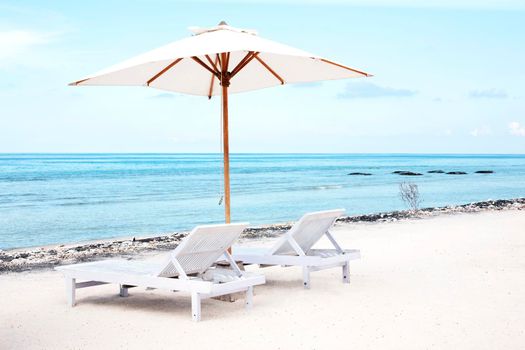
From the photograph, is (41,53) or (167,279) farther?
(41,53)

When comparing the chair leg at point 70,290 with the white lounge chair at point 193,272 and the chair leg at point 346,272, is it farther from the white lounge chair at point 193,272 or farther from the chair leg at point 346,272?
the chair leg at point 346,272

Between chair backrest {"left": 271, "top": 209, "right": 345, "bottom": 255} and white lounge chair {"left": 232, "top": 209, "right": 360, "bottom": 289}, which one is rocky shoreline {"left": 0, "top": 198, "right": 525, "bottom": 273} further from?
chair backrest {"left": 271, "top": 209, "right": 345, "bottom": 255}

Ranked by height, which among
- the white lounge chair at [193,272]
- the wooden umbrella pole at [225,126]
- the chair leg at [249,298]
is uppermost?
the wooden umbrella pole at [225,126]

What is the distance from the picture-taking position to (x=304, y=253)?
708 cm

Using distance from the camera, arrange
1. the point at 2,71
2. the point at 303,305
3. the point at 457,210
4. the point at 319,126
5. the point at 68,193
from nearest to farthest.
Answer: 1. the point at 303,305
2. the point at 457,210
3. the point at 68,193
4. the point at 2,71
5. the point at 319,126

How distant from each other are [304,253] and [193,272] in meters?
1.36

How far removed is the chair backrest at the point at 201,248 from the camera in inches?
225

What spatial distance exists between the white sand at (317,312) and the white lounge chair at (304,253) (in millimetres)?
242

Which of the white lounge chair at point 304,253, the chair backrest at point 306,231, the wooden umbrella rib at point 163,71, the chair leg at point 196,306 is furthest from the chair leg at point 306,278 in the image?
the wooden umbrella rib at point 163,71

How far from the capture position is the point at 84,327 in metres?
5.68

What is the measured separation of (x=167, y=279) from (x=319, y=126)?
159 ft

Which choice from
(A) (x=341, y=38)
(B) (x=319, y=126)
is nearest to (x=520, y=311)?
(A) (x=341, y=38)

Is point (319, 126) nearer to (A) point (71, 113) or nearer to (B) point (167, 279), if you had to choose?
(A) point (71, 113)

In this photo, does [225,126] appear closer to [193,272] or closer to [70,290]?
[193,272]
